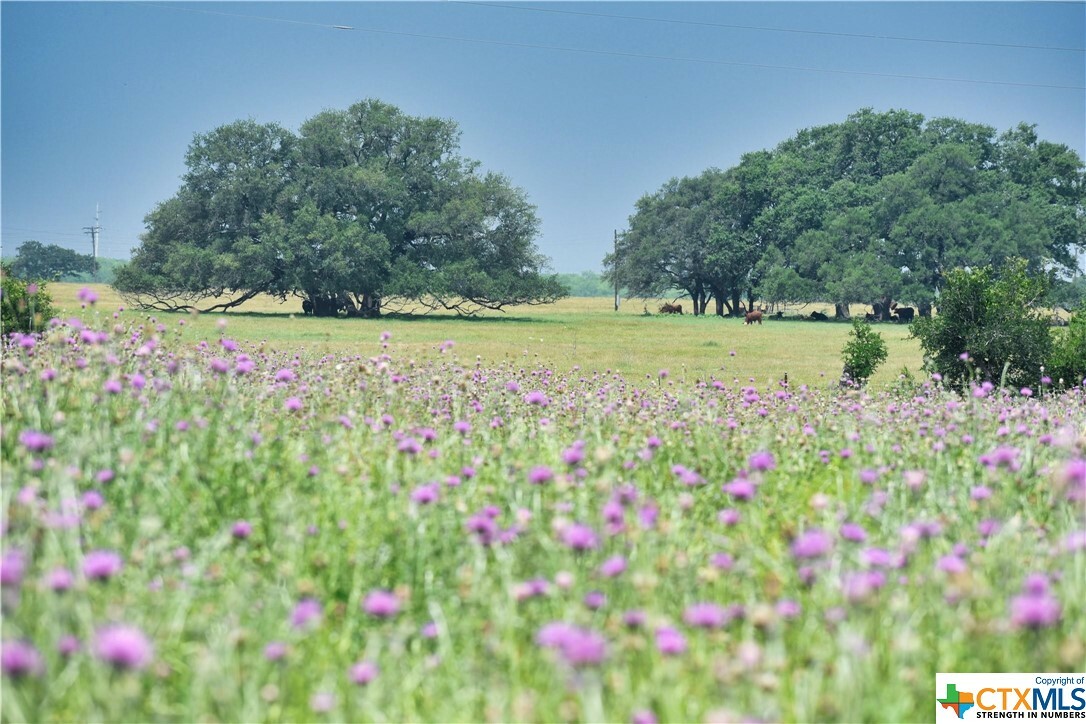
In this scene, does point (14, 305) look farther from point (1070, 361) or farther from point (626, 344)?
point (626, 344)

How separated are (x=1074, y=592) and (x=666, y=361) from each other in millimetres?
20537

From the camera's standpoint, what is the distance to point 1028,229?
5591cm

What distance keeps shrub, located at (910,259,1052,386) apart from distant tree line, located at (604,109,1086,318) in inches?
1540

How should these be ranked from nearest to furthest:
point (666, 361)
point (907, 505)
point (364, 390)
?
point (907, 505)
point (364, 390)
point (666, 361)

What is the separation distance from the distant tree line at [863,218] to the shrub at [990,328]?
39104 mm

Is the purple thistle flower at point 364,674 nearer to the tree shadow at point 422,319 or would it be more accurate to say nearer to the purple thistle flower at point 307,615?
the purple thistle flower at point 307,615

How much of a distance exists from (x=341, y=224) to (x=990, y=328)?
3959cm

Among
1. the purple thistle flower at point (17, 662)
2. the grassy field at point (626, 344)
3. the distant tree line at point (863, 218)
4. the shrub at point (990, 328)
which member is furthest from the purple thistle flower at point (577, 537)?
the distant tree line at point (863, 218)

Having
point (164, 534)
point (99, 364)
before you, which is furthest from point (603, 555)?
point (99, 364)

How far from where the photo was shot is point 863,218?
59.0 meters

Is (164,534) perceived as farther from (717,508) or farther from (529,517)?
(717,508)

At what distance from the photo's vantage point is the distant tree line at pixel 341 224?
48.9 m

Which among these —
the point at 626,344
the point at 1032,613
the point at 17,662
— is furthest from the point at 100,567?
the point at 626,344

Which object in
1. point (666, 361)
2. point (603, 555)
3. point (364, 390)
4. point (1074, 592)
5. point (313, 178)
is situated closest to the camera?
point (1074, 592)
